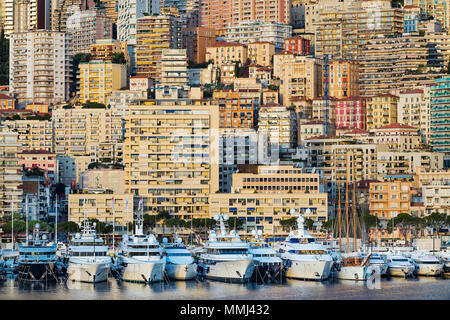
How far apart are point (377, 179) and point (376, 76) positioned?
3789 cm

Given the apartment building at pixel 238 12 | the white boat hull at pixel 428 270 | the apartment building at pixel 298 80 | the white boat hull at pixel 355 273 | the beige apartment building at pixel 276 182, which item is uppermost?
the apartment building at pixel 238 12

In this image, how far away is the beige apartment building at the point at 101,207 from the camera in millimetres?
98688

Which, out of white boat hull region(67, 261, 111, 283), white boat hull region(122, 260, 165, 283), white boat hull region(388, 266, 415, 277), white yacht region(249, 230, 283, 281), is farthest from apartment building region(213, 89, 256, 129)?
white boat hull region(122, 260, 165, 283)

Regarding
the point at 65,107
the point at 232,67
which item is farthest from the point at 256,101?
the point at 65,107

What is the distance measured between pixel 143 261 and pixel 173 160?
37.8 metres

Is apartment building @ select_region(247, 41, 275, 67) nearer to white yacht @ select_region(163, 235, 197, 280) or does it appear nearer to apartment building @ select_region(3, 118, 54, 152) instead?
apartment building @ select_region(3, 118, 54, 152)

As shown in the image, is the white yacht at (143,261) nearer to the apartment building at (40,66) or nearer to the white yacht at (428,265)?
the white yacht at (428,265)

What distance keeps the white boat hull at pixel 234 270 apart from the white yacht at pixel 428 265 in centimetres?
1397

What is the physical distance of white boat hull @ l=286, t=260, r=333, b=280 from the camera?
221ft

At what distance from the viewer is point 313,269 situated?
67.5m

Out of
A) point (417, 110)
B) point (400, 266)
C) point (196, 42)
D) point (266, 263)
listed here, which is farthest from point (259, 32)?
point (266, 263)

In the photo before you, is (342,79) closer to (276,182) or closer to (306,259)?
(276,182)

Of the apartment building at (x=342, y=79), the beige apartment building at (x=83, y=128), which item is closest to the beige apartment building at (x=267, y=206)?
the beige apartment building at (x=83, y=128)

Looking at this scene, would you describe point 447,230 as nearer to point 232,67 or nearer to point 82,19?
point 232,67
